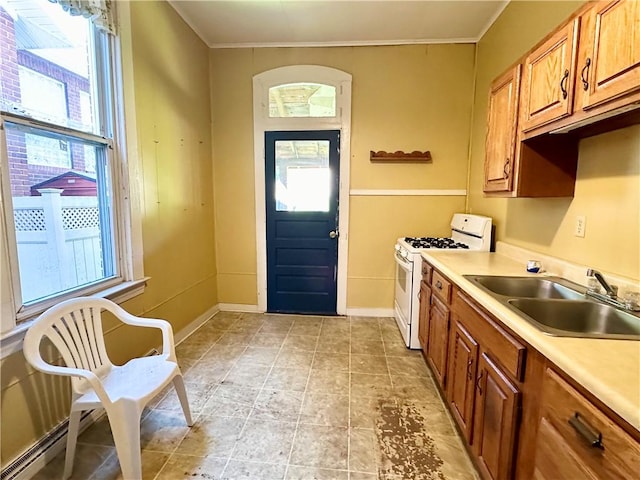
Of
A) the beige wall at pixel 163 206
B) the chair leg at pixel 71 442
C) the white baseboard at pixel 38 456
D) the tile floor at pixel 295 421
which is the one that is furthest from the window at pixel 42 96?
the tile floor at pixel 295 421

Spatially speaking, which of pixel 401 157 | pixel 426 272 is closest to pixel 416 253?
pixel 426 272

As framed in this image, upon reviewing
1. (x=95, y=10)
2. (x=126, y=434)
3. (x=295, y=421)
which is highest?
(x=95, y=10)

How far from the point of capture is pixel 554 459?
3.12ft

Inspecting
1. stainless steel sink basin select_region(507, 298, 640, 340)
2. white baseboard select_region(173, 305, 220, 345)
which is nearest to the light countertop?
stainless steel sink basin select_region(507, 298, 640, 340)

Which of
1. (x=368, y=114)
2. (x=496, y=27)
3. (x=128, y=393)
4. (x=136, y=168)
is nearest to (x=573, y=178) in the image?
(x=496, y=27)

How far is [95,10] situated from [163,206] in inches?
54.2

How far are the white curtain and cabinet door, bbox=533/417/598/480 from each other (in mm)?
3034

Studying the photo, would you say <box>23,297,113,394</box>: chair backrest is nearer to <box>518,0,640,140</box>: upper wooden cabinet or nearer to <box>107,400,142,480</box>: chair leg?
→ <box>107,400,142,480</box>: chair leg

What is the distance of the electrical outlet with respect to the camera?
69.4 inches

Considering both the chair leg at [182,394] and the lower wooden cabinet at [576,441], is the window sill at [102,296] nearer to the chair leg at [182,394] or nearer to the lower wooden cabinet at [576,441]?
the chair leg at [182,394]

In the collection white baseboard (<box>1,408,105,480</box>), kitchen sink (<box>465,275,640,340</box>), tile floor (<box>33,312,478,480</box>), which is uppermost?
kitchen sink (<box>465,275,640,340</box>)

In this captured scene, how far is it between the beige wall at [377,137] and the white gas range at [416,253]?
16.0 inches

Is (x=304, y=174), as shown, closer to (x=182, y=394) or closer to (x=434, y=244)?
(x=434, y=244)

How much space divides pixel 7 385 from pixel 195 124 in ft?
8.62
